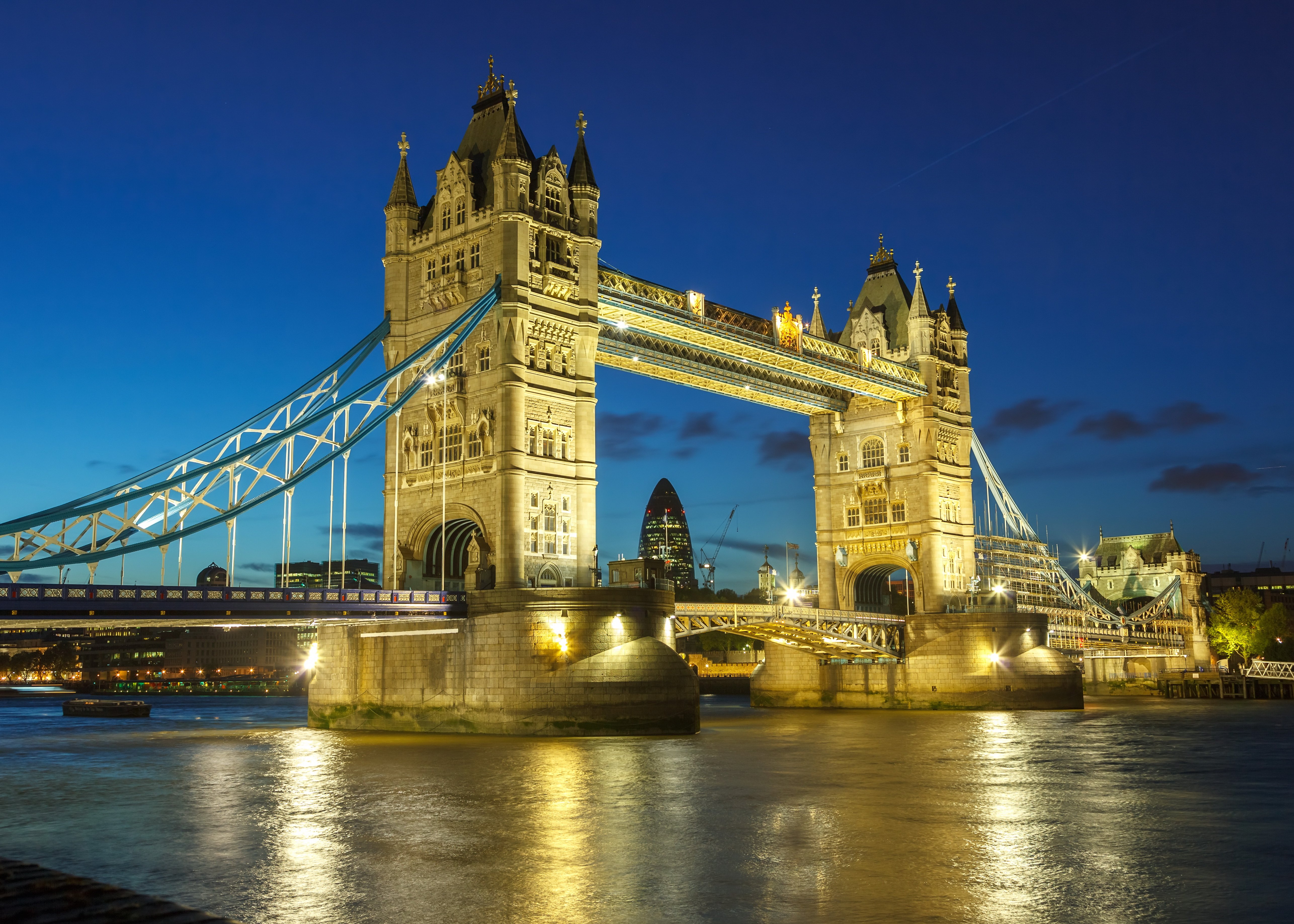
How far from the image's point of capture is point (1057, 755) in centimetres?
3972

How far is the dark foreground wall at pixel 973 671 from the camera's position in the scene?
67.5 metres

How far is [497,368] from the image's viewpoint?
49094mm

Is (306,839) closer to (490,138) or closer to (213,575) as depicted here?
(490,138)

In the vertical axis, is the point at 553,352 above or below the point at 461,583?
above

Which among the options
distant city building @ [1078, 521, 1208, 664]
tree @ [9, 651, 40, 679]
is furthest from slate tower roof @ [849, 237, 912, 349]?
tree @ [9, 651, 40, 679]

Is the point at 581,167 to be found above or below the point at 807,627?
above

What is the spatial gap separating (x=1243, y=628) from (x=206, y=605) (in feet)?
372

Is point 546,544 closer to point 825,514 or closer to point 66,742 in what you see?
point 66,742

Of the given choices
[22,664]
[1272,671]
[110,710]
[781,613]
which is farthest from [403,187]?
[22,664]

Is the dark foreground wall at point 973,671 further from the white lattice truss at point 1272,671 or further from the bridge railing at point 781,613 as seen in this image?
the white lattice truss at point 1272,671

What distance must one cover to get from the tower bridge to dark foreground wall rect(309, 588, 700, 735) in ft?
0.31

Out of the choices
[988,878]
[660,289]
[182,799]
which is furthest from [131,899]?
[660,289]

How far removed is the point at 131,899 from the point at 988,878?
11898mm

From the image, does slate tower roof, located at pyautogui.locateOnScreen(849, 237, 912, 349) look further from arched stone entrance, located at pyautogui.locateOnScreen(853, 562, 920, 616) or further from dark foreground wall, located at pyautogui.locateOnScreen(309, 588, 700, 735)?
dark foreground wall, located at pyautogui.locateOnScreen(309, 588, 700, 735)
